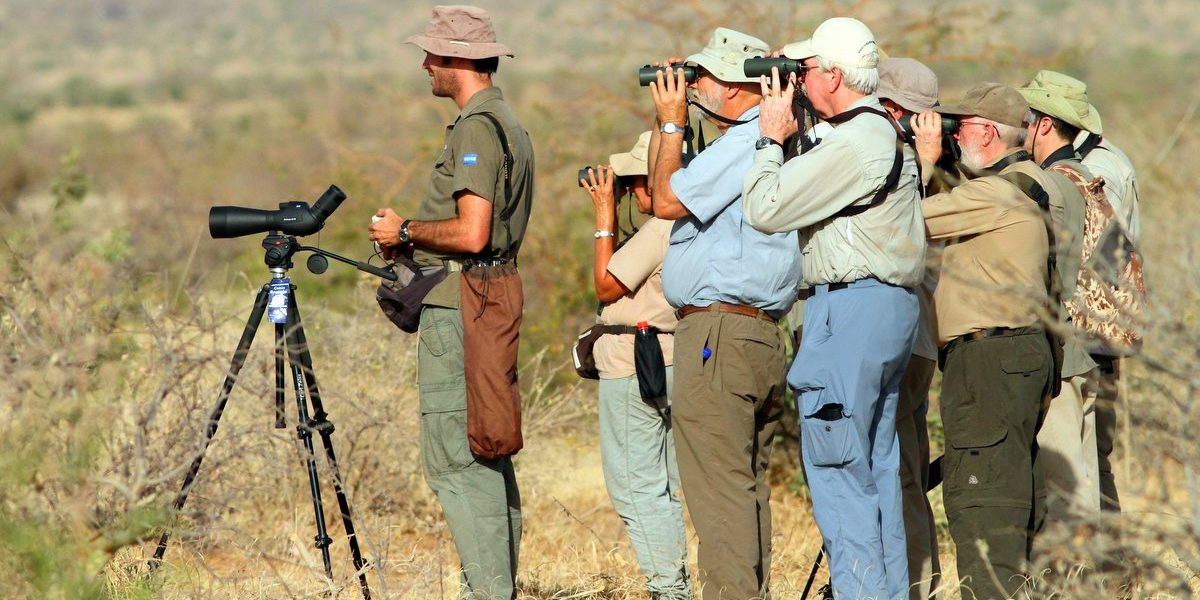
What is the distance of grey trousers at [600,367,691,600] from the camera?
4848 mm

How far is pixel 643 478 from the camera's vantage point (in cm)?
488

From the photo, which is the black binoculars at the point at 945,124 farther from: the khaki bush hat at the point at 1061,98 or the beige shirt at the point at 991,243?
the khaki bush hat at the point at 1061,98

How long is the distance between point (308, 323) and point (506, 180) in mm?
3084

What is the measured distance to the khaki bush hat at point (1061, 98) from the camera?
5277 millimetres

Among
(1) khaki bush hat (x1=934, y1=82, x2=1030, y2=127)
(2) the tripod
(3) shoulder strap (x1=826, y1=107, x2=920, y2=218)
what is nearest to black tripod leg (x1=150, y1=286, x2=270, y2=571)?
(2) the tripod

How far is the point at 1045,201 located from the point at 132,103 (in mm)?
37257

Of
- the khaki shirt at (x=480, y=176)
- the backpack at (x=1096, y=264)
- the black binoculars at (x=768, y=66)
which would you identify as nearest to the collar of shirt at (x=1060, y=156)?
the backpack at (x=1096, y=264)

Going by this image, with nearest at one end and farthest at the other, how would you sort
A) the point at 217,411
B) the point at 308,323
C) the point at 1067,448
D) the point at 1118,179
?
the point at 217,411, the point at 1067,448, the point at 1118,179, the point at 308,323

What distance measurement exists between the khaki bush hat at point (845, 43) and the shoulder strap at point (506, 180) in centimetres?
105

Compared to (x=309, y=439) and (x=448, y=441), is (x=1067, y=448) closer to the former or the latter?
(x=448, y=441)

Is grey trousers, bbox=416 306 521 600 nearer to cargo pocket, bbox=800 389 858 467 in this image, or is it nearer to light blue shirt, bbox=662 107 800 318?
light blue shirt, bbox=662 107 800 318

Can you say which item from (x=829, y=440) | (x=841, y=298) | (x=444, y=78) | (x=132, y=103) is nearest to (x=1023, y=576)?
(x=829, y=440)

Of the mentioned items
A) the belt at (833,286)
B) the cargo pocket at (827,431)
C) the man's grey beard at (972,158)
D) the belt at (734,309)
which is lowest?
the cargo pocket at (827,431)

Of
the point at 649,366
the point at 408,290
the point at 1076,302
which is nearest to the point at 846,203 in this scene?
the point at 649,366
